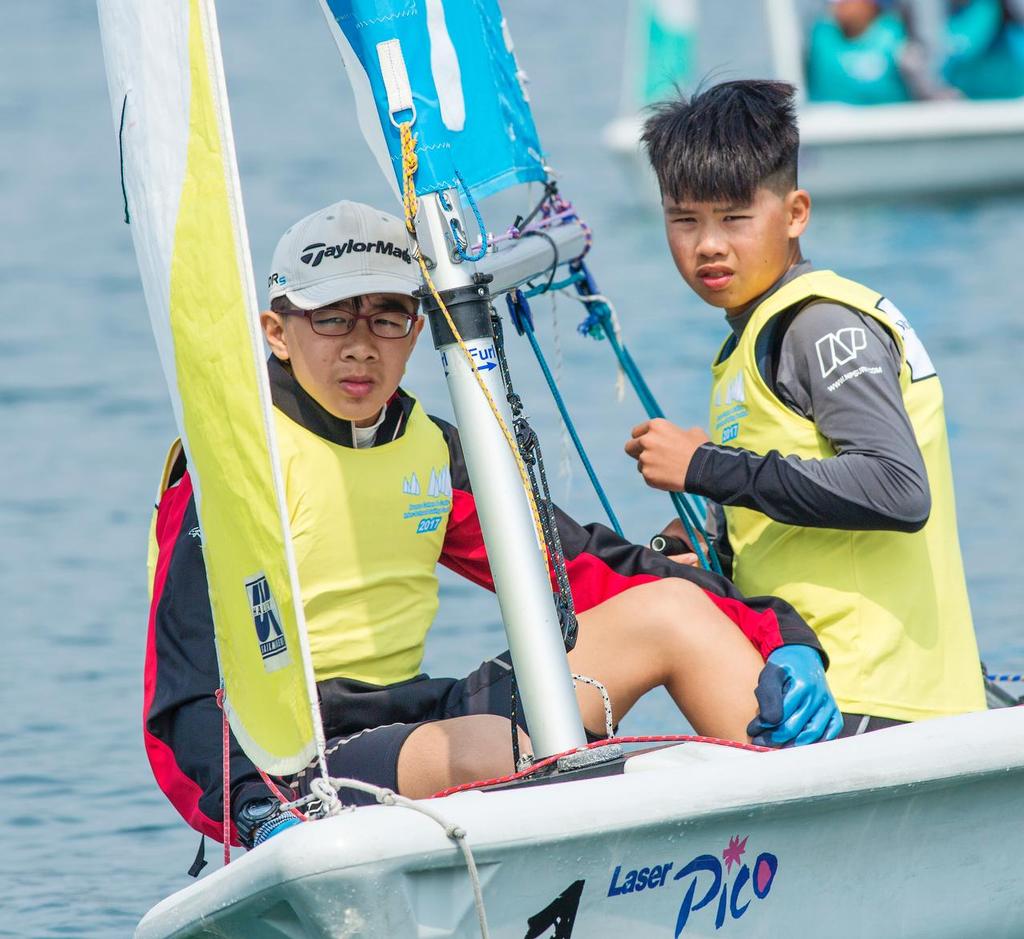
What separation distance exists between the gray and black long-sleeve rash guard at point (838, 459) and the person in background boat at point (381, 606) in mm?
172

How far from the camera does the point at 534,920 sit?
2.10 m

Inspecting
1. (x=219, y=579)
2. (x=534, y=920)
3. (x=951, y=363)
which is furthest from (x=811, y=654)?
(x=951, y=363)

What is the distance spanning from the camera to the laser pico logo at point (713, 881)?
216 centimetres

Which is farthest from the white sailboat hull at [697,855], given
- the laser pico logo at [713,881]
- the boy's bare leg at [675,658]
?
the boy's bare leg at [675,658]

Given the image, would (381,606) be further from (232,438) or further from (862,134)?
(862,134)

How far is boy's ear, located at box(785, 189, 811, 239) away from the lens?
2.73 metres

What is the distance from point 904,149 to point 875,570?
8976 mm

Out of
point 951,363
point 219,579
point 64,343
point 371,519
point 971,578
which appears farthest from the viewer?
point 64,343

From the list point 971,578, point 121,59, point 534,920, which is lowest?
point 971,578

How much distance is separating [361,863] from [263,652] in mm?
322

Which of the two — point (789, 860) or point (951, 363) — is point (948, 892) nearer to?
point (789, 860)

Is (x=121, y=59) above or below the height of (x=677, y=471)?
above

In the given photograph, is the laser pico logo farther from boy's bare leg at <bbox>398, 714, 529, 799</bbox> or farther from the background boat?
the background boat

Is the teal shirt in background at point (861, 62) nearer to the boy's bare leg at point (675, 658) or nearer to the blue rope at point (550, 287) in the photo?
the blue rope at point (550, 287)
